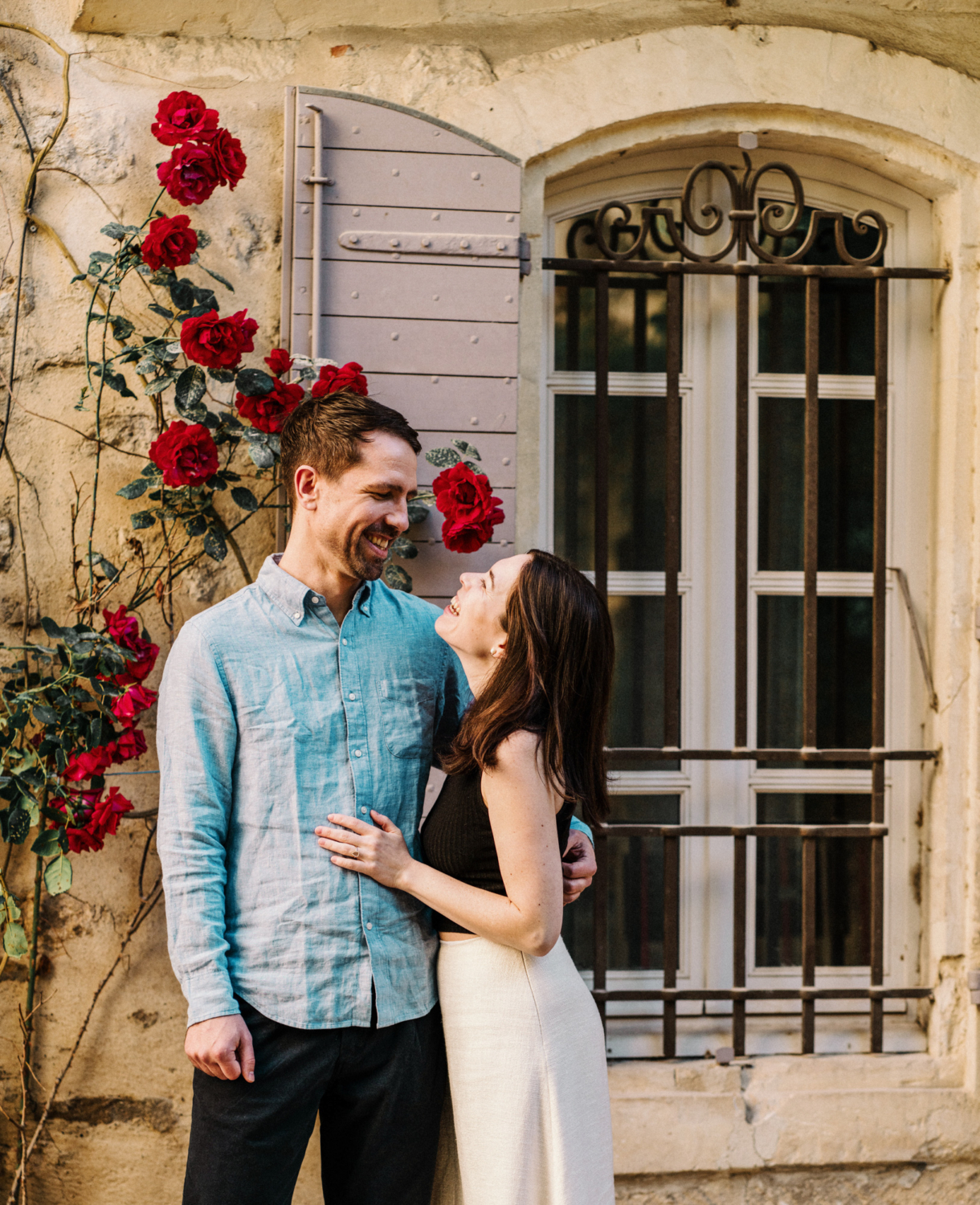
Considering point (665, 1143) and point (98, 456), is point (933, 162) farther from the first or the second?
point (665, 1143)

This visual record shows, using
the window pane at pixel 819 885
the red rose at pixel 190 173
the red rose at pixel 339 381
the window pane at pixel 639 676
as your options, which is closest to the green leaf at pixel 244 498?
the red rose at pixel 339 381

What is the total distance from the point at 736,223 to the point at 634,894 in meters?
1.85

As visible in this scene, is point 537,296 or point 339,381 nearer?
point 339,381

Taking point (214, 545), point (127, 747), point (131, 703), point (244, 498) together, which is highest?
point (244, 498)

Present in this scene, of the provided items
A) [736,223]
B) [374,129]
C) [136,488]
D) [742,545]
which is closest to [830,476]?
[742,545]

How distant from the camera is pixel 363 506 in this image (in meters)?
1.81

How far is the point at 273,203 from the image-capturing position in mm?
2518

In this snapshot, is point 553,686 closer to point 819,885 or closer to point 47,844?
point 47,844

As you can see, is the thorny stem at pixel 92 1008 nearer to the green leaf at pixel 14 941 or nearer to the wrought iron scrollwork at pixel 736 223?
the green leaf at pixel 14 941

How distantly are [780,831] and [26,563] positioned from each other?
2080mm

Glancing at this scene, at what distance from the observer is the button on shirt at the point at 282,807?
166 centimetres

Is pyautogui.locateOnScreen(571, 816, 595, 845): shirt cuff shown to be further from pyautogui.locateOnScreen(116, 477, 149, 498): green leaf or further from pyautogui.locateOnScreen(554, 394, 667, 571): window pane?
pyautogui.locateOnScreen(116, 477, 149, 498): green leaf

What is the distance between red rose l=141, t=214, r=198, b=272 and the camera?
7.10 ft

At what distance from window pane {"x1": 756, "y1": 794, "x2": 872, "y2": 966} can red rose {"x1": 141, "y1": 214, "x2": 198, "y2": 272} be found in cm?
204
